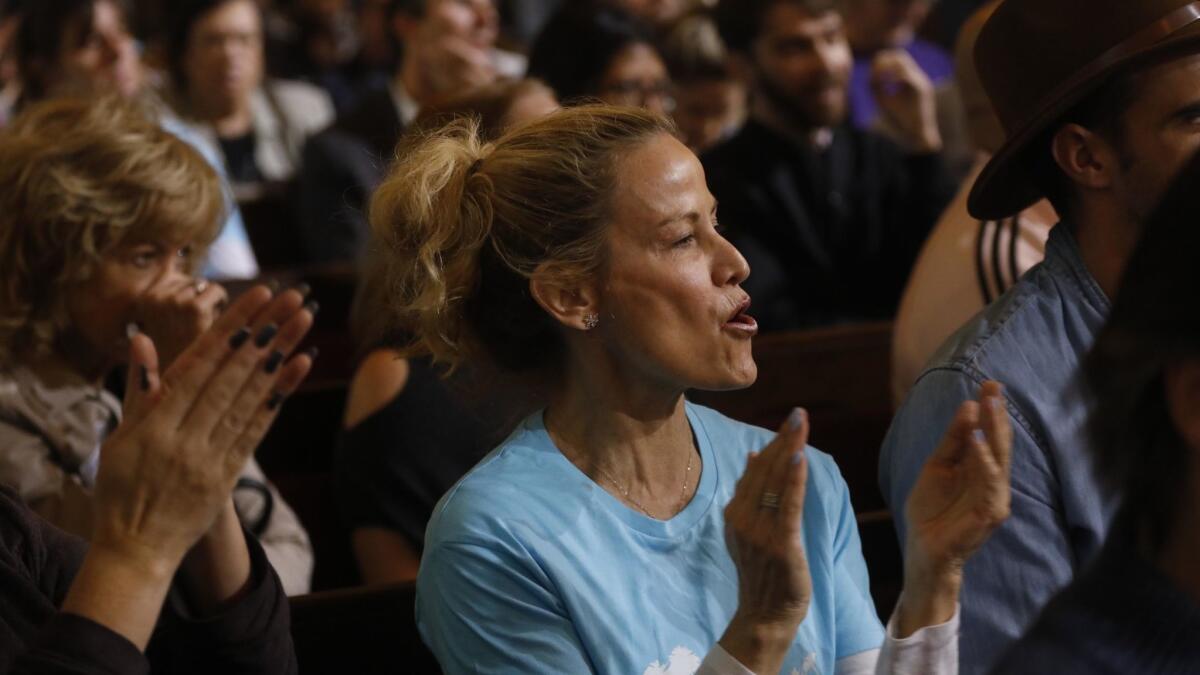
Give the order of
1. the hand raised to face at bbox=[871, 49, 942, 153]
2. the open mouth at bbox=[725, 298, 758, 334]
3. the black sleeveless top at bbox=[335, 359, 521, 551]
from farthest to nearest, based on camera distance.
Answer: the hand raised to face at bbox=[871, 49, 942, 153] → the black sleeveless top at bbox=[335, 359, 521, 551] → the open mouth at bbox=[725, 298, 758, 334]

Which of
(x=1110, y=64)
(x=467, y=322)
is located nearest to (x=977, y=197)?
(x=1110, y=64)

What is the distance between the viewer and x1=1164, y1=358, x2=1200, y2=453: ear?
1.22m

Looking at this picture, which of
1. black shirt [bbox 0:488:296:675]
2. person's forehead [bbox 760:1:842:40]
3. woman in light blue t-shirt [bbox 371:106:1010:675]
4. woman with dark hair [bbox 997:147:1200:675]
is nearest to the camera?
woman with dark hair [bbox 997:147:1200:675]

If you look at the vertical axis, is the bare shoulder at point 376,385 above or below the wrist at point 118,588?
below

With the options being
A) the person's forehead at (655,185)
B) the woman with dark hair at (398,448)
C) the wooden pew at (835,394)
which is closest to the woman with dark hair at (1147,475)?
the person's forehead at (655,185)

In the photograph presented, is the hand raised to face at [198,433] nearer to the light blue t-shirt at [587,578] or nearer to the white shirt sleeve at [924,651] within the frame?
the light blue t-shirt at [587,578]

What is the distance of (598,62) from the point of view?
4.60 m

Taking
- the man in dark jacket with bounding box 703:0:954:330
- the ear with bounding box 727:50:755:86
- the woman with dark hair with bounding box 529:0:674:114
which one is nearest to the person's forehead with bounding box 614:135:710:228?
the man in dark jacket with bounding box 703:0:954:330

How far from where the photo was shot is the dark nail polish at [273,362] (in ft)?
4.63

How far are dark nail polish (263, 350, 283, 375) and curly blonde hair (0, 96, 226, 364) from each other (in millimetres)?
1299

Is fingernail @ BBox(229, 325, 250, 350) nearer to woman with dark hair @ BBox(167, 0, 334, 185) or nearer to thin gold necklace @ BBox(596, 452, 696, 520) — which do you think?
thin gold necklace @ BBox(596, 452, 696, 520)

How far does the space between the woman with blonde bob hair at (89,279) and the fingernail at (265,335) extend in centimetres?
123

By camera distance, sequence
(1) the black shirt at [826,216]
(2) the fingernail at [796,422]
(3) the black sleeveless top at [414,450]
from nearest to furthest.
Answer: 1. (2) the fingernail at [796,422]
2. (3) the black sleeveless top at [414,450]
3. (1) the black shirt at [826,216]

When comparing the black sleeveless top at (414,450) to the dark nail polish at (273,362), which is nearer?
the dark nail polish at (273,362)
